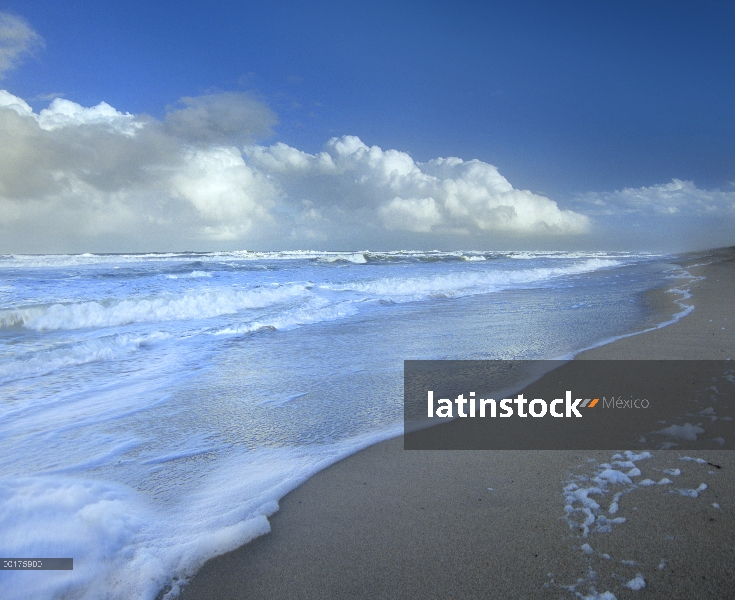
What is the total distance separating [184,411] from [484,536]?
339cm

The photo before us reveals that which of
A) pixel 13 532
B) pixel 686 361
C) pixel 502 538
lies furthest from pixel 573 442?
pixel 13 532

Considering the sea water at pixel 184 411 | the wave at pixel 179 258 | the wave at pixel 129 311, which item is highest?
the wave at pixel 179 258

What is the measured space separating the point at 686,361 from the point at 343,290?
1376 cm

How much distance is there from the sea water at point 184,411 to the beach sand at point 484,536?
0.29 meters

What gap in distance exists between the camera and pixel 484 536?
231 centimetres

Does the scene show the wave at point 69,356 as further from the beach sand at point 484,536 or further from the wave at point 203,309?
the beach sand at point 484,536

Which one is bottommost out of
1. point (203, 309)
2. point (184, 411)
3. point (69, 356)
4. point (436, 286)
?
point (184, 411)

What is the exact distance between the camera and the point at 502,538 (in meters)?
2.28

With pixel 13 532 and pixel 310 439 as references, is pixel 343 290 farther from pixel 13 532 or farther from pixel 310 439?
pixel 13 532

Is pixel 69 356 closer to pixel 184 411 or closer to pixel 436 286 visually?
pixel 184 411

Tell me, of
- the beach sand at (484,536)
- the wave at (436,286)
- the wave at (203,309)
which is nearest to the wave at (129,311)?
the wave at (203,309)

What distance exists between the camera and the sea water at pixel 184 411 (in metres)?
2.37

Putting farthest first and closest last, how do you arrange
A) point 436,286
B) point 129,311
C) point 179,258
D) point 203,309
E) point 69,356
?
point 179,258 → point 436,286 → point 203,309 → point 129,311 → point 69,356

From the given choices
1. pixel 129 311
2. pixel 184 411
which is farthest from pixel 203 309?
pixel 184 411
